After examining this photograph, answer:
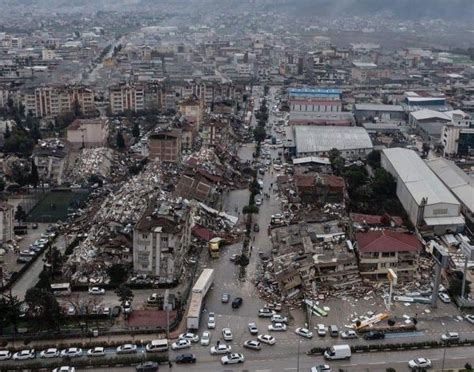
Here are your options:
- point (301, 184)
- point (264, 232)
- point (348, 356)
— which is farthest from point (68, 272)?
point (301, 184)

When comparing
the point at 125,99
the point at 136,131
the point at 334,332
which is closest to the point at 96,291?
the point at 334,332

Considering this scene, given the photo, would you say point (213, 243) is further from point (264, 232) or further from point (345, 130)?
point (345, 130)

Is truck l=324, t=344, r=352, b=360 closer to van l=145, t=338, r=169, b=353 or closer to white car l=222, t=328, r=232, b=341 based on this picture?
white car l=222, t=328, r=232, b=341

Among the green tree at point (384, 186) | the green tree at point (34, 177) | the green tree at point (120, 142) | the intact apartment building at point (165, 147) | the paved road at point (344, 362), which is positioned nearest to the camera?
the paved road at point (344, 362)

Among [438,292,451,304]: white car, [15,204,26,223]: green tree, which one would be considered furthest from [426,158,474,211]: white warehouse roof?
[15,204,26,223]: green tree

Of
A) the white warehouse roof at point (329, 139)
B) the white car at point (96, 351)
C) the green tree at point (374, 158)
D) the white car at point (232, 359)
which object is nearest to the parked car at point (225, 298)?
the white car at point (232, 359)

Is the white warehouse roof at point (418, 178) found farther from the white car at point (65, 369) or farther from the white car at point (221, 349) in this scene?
the white car at point (65, 369)

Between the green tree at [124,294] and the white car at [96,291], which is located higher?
the green tree at [124,294]
